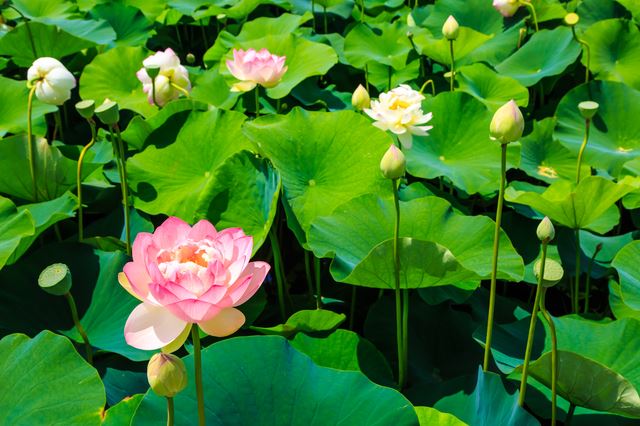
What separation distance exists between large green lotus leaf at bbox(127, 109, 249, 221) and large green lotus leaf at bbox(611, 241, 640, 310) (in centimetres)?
85

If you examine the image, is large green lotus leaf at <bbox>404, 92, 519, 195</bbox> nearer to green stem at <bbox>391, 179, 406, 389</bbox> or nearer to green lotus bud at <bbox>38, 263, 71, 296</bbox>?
green stem at <bbox>391, 179, 406, 389</bbox>

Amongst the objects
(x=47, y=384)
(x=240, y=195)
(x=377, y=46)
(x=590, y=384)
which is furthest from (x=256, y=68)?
(x=590, y=384)

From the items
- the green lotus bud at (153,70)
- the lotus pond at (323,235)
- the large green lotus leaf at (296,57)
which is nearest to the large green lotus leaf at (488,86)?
the lotus pond at (323,235)

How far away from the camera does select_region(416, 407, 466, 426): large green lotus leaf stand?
963 mm

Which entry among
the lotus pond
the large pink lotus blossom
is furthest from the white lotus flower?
the large pink lotus blossom

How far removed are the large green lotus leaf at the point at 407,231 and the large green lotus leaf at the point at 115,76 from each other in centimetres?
107

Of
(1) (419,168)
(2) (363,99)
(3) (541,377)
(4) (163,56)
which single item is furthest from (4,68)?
(3) (541,377)

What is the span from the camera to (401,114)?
1.45m

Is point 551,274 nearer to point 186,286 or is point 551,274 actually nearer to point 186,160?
point 186,286

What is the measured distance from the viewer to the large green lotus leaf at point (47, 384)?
93 cm

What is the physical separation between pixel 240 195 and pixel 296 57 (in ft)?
2.84

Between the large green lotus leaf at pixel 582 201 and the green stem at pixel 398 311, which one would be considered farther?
the large green lotus leaf at pixel 582 201

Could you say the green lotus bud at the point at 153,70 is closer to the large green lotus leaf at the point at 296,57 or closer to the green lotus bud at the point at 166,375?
the large green lotus leaf at the point at 296,57

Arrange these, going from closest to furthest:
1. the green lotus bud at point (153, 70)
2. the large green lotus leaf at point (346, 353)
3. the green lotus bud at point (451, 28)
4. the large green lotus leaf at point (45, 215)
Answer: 1. the large green lotus leaf at point (346, 353)
2. the large green lotus leaf at point (45, 215)
3. the green lotus bud at point (153, 70)
4. the green lotus bud at point (451, 28)
